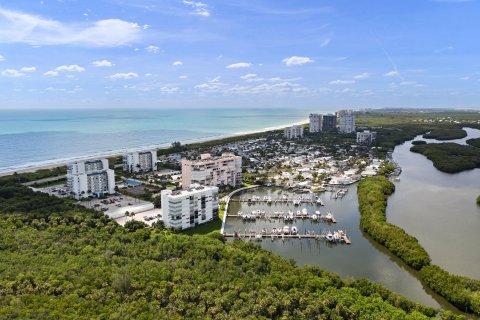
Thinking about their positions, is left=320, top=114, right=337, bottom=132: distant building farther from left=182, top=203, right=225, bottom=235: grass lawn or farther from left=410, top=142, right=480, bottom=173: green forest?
left=182, top=203, right=225, bottom=235: grass lawn

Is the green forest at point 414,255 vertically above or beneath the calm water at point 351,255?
above

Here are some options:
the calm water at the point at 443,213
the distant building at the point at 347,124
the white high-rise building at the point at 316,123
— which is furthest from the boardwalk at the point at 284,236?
the white high-rise building at the point at 316,123

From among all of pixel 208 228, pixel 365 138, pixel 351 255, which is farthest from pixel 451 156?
pixel 208 228

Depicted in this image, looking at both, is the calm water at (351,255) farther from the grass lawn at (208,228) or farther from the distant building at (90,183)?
the distant building at (90,183)

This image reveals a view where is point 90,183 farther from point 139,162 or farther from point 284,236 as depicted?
point 284,236

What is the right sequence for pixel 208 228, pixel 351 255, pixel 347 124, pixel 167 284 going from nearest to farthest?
1. pixel 167 284
2. pixel 351 255
3. pixel 208 228
4. pixel 347 124
